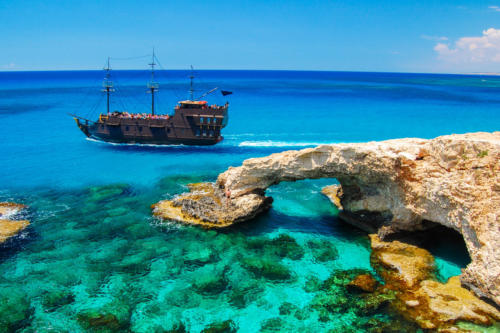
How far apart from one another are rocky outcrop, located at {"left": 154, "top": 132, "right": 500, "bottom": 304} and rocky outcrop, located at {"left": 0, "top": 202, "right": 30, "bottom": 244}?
904cm

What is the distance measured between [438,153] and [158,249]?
55.9 ft

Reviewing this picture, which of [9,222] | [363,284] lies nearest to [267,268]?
[363,284]

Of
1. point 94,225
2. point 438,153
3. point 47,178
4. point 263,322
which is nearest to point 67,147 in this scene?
point 47,178

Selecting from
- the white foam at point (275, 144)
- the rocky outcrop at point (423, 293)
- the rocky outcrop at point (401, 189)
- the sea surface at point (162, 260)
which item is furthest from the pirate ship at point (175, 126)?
the rocky outcrop at point (423, 293)

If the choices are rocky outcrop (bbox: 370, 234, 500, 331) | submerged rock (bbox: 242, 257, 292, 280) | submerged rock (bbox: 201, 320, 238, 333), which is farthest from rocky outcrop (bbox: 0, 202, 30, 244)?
rocky outcrop (bbox: 370, 234, 500, 331)

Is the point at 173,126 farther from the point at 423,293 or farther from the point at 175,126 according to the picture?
the point at 423,293

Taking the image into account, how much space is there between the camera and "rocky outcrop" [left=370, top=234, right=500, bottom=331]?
14664 mm

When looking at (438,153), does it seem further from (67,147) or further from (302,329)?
(67,147)

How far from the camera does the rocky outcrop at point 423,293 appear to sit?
14.7m

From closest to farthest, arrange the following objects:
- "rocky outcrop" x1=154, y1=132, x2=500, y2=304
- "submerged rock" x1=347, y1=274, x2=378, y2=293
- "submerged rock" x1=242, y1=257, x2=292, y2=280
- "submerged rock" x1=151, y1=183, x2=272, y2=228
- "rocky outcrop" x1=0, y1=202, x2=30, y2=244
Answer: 1. "rocky outcrop" x1=154, y1=132, x2=500, y2=304
2. "submerged rock" x1=347, y1=274, x2=378, y2=293
3. "submerged rock" x1=242, y1=257, x2=292, y2=280
4. "rocky outcrop" x1=0, y1=202, x2=30, y2=244
5. "submerged rock" x1=151, y1=183, x2=272, y2=228

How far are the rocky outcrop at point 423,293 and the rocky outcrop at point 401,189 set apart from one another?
76 cm

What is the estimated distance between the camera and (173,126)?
48.9 metres

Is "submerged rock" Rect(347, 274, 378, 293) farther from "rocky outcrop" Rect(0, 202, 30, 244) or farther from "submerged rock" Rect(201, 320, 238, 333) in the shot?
"rocky outcrop" Rect(0, 202, 30, 244)

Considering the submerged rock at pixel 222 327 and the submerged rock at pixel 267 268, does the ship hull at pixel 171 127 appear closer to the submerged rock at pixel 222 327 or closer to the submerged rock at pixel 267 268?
the submerged rock at pixel 267 268
